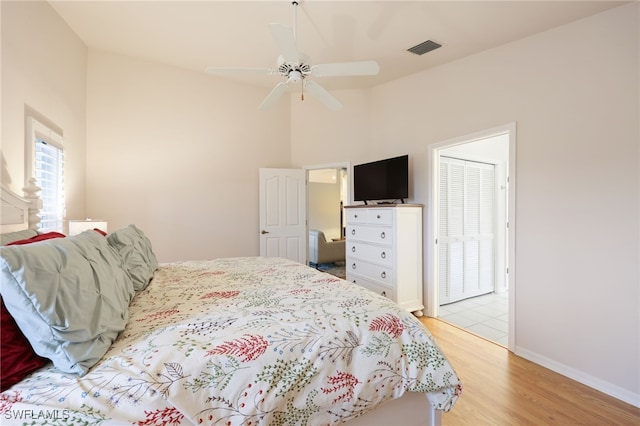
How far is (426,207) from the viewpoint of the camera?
344 cm

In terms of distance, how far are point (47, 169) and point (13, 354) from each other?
7.54 ft

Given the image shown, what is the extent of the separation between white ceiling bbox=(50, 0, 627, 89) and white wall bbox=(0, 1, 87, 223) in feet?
0.95

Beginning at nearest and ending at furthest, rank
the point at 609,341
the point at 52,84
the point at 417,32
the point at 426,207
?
the point at 609,341, the point at 52,84, the point at 417,32, the point at 426,207

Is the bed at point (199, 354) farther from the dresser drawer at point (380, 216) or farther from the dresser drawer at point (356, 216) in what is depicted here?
the dresser drawer at point (356, 216)

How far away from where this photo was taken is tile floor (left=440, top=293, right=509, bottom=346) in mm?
3012

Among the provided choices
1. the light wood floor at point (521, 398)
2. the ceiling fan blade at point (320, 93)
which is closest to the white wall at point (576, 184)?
the light wood floor at point (521, 398)

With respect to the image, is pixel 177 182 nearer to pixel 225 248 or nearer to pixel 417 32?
pixel 225 248

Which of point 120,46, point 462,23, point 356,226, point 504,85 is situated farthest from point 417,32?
point 120,46

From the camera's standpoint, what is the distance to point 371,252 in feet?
11.4

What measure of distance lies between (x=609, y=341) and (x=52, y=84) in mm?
4803

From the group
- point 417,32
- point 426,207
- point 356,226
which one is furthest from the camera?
point 356,226

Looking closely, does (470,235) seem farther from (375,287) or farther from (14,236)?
(14,236)

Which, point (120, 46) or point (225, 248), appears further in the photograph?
point (225, 248)

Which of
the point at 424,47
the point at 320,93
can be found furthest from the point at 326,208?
the point at 320,93
